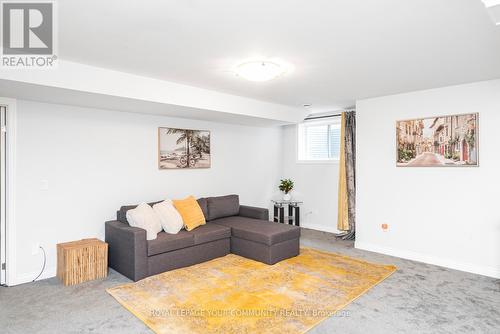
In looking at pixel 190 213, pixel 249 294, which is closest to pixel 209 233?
pixel 190 213

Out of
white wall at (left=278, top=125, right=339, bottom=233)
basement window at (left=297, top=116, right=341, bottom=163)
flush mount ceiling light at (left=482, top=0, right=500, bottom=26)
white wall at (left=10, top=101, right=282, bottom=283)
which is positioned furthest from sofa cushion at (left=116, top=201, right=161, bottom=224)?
flush mount ceiling light at (left=482, top=0, right=500, bottom=26)

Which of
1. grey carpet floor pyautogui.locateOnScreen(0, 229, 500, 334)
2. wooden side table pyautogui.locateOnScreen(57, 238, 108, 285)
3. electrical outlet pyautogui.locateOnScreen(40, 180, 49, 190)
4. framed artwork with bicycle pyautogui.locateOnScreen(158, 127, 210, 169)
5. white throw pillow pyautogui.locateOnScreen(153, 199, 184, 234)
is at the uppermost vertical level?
framed artwork with bicycle pyautogui.locateOnScreen(158, 127, 210, 169)

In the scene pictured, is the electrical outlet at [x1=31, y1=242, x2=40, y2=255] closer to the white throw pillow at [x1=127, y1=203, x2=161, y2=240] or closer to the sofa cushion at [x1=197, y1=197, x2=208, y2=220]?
the white throw pillow at [x1=127, y1=203, x2=161, y2=240]

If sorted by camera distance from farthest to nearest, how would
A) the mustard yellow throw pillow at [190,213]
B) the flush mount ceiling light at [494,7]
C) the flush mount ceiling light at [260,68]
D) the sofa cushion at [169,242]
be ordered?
the mustard yellow throw pillow at [190,213]
the sofa cushion at [169,242]
the flush mount ceiling light at [260,68]
the flush mount ceiling light at [494,7]

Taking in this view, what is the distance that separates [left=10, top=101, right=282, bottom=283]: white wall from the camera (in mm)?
Result: 3771

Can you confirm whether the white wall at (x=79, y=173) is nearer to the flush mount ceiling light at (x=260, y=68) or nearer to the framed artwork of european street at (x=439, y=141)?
the flush mount ceiling light at (x=260, y=68)

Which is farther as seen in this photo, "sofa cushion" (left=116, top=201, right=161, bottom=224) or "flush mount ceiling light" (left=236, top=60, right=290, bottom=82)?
"sofa cushion" (left=116, top=201, right=161, bottom=224)

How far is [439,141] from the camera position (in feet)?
14.4

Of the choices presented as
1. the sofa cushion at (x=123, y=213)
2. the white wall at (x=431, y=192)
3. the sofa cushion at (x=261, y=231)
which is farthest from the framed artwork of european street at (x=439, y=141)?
the sofa cushion at (x=123, y=213)

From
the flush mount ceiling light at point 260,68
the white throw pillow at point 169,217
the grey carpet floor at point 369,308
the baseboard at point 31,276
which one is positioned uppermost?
the flush mount ceiling light at point 260,68

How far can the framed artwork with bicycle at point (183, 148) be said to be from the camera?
509 cm

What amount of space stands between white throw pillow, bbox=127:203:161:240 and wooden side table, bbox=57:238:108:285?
1.46 ft

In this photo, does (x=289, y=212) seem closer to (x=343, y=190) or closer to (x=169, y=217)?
(x=343, y=190)

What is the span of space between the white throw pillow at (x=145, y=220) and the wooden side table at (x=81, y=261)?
1.46 feet
